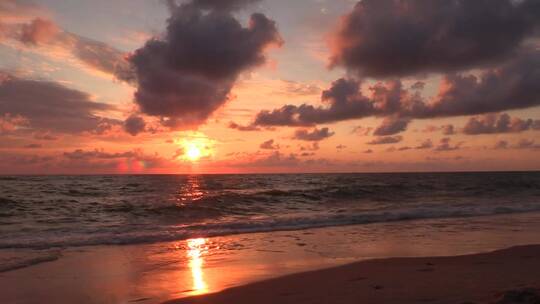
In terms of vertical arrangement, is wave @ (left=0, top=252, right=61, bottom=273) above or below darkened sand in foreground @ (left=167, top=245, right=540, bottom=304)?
below

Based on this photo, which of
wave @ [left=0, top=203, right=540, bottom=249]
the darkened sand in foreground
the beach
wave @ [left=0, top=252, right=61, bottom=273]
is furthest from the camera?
wave @ [left=0, top=203, right=540, bottom=249]

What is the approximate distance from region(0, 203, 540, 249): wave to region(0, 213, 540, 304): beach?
1.03m

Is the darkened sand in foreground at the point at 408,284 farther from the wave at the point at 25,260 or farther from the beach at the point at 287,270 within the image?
the wave at the point at 25,260

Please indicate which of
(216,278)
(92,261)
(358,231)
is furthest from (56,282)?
(358,231)

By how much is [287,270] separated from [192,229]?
28.6 ft

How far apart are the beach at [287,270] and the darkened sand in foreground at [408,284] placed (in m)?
0.02

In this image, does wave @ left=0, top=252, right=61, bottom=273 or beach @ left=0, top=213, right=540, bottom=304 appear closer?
beach @ left=0, top=213, right=540, bottom=304

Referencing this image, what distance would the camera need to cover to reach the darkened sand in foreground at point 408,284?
251 inches

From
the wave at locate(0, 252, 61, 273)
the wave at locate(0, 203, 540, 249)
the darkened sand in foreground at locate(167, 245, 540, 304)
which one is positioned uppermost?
the darkened sand in foreground at locate(167, 245, 540, 304)

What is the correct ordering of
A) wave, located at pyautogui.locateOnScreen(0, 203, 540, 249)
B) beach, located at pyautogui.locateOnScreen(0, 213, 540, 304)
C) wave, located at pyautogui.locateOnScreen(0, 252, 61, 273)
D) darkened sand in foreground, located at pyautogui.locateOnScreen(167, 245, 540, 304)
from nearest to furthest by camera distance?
1. darkened sand in foreground, located at pyautogui.locateOnScreen(167, 245, 540, 304)
2. beach, located at pyautogui.locateOnScreen(0, 213, 540, 304)
3. wave, located at pyautogui.locateOnScreen(0, 252, 61, 273)
4. wave, located at pyautogui.locateOnScreen(0, 203, 540, 249)

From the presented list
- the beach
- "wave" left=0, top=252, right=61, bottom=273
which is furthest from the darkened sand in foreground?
"wave" left=0, top=252, right=61, bottom=273

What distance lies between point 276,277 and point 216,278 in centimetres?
121

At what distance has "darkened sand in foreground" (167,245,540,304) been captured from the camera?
20.9ft

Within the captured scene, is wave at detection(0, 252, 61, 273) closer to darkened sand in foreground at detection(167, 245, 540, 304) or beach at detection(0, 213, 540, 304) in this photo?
beach at detection(0, 213, 540, 304)
